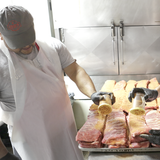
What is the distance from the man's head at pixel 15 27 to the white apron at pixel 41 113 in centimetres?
16

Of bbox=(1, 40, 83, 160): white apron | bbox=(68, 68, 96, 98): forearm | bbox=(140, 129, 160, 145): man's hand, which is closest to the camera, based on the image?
bbox=(140, 129, 160, 145): man's hand

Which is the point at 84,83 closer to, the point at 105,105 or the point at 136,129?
the point at 105,105

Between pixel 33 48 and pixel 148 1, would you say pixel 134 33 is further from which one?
pixel 33 48

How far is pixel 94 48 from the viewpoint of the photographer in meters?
3.05

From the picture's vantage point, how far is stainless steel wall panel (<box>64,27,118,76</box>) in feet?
9.74

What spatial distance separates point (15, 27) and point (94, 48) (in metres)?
1.83

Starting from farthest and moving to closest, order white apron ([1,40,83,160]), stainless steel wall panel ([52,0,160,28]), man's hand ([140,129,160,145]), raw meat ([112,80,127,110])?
stainless steel wall panel ([52,0,160,28]) → raw meat ([112,80,127,110]) → white apron ([1,40,83,160]) → man's hand ([140,129,160,145])

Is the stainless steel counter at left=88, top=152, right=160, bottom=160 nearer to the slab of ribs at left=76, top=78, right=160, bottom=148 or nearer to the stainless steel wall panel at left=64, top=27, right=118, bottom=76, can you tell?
the slab of ribs at left=76, top=78, right=160, bottom=148

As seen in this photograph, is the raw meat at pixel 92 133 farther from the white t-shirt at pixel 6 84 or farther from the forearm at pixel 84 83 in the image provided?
the white t-shirt at pixel 6 84

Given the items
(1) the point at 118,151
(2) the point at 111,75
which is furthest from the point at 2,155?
(2) the point at 111,75

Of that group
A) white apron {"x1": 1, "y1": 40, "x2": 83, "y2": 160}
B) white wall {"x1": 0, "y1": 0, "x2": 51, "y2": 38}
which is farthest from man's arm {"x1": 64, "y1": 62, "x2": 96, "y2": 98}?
white wall {"x1": 0, "y1": 0, "x2": 51, "y2": 38}

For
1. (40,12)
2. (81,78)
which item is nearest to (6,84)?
(81,78)

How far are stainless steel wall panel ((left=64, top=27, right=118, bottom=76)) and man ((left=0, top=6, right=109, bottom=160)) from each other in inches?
50.6

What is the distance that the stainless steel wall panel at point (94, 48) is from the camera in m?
2.97
